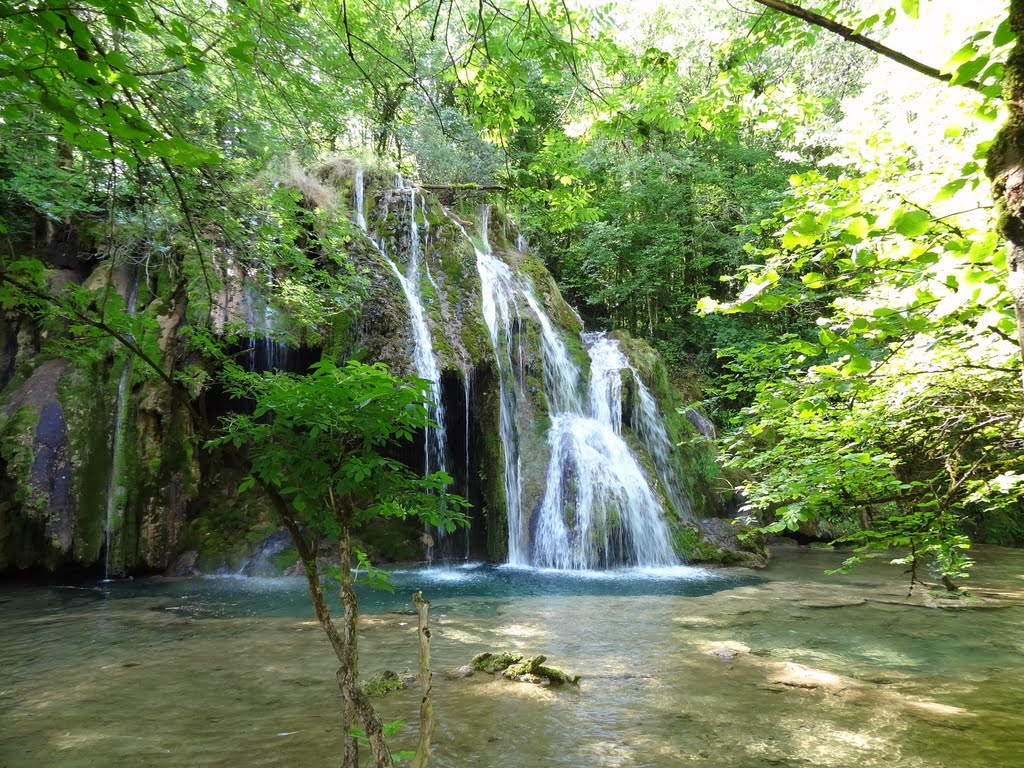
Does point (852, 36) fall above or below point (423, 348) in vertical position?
below

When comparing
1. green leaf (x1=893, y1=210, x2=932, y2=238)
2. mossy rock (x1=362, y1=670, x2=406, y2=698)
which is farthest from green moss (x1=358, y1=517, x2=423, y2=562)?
green leaf (x1=893, y1=210, x2=932, y2=238)

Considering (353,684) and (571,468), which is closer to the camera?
(353,684)

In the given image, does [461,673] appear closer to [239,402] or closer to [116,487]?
[116,487]

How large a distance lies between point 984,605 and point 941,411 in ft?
17.9

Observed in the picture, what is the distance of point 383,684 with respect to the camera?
3.97m

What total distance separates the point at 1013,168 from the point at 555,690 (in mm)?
3981

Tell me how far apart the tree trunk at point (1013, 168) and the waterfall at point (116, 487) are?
1024cm

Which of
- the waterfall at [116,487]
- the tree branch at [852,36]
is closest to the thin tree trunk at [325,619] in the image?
the tree branch at [852,36]

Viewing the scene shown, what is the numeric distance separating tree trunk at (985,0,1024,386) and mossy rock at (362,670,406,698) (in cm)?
407

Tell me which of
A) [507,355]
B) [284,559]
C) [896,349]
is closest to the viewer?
[896,349]

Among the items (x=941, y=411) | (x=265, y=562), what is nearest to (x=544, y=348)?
(x=265, y=562)

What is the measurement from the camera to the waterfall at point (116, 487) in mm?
9023

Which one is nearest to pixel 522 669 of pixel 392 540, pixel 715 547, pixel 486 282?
pixel 715 547

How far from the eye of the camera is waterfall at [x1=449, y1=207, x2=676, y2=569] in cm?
1035
